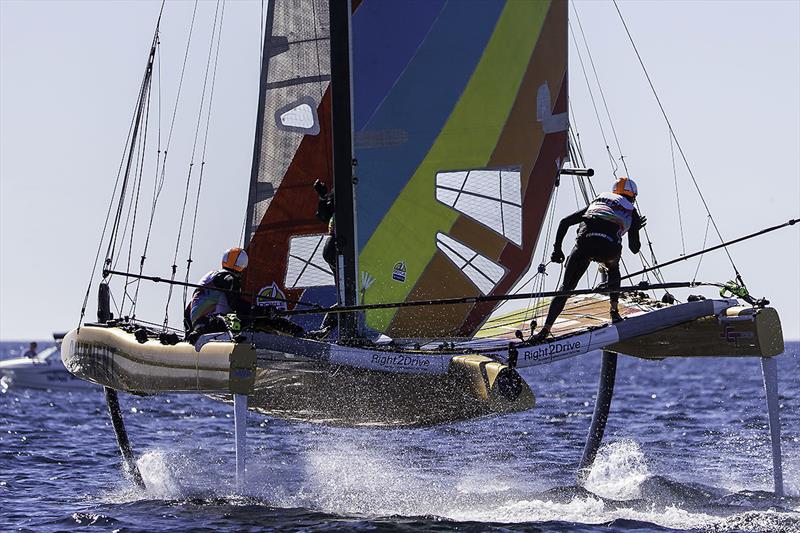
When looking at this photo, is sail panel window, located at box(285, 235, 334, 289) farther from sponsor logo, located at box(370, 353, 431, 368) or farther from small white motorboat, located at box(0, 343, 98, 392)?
small white motorboat, located at box(0, 343, 98, 392)

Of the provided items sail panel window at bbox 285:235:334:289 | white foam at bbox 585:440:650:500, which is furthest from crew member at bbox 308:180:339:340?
white foam at bbox 585:440:650:500

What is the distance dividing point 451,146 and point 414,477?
10.8 ft

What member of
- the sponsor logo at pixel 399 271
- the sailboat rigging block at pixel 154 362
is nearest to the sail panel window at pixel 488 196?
the sponsor logo at pixel 399 271

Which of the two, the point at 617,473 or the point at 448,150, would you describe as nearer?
the point at 448,150

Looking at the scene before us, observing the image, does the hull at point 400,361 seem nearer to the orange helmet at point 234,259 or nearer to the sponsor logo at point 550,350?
the sponsor logo at point 550,350

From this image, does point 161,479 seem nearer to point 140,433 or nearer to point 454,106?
point 454,106

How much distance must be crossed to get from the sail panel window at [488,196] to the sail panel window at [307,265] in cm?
220

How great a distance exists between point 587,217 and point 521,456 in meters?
4.27

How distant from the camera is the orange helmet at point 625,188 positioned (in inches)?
445

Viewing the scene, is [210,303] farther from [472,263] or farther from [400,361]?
[472,263]

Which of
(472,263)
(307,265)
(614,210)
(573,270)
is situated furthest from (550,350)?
(307,265)

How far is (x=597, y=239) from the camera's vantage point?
1102 cm

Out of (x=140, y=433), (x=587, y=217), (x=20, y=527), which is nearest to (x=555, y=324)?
(x=587, y=217)

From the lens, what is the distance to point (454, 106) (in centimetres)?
1167
